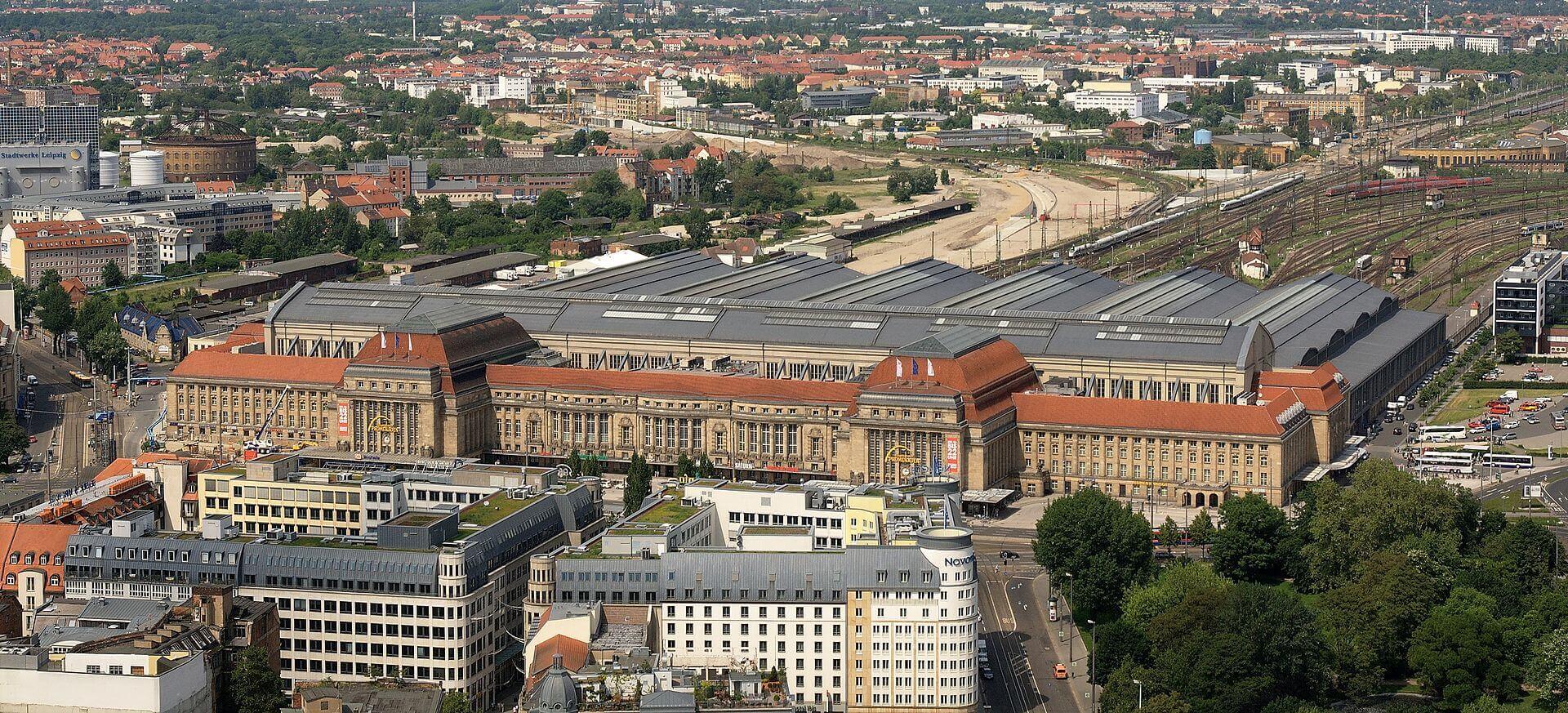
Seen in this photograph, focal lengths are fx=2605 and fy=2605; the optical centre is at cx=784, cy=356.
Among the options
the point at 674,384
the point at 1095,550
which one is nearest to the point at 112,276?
the point at 674,384

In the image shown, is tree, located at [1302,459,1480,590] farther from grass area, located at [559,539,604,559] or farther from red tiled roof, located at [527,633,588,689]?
red tiled roof, located at [527,633,588,689]

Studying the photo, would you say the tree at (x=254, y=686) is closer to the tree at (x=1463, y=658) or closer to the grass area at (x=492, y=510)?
the grass area at (x=492, y=510)

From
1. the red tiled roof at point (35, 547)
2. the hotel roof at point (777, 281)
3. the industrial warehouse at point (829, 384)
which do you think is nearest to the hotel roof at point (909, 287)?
the industrial warehouse at point (829, 384)

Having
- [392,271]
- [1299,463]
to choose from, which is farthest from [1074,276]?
[392,271]

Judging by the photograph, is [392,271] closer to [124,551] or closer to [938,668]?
[124,551]

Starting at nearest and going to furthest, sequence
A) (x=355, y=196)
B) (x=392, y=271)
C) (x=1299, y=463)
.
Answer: (x=1299, y=463) → (x=392, y=271) → (x=355, y=196)

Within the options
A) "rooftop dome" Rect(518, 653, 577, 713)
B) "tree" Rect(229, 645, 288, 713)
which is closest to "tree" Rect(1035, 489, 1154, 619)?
"rooftop dome" Rect(518, 653, 577, 713)
